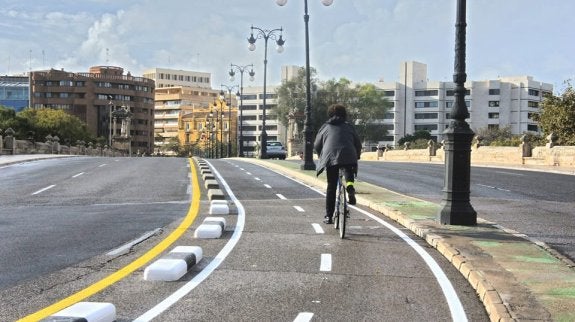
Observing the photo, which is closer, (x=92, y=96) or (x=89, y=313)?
(x=89, y=313)

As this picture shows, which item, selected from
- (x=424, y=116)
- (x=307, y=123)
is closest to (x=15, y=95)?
(x=424, y=116)

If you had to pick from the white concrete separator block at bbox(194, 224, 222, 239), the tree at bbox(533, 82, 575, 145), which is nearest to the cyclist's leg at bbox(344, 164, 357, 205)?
the white concrete separator block at bbox(194, 224, 222, 239)

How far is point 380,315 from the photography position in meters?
5.18

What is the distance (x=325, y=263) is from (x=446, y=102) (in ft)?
488

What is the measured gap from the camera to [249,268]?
7000 millimetres

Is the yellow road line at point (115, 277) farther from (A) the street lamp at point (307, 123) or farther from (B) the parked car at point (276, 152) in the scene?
(B) the parked car at point (276, 152)

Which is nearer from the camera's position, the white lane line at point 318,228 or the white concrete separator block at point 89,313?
the white concrete separator block at point 89,313

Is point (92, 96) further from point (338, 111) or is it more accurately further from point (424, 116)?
point (338, 111)

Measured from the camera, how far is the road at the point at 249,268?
17.5ft

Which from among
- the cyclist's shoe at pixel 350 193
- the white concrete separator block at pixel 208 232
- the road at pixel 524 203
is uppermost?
the cyclist's shoe at pixel 350 193

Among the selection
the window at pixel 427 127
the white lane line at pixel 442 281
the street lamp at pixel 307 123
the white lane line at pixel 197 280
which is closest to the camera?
the white lane line at pixel 197 280

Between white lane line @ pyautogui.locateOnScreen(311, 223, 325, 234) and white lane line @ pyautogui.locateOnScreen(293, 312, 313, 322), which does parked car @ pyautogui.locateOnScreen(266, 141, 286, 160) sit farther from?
white lane line @ pyautogui.locateOnScreen(293, 312, 313, 322)

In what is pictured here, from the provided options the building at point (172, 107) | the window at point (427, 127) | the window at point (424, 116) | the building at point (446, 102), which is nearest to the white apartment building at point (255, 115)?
the building at point (172, 107)

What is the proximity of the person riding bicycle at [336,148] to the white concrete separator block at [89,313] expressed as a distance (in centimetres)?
530
